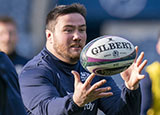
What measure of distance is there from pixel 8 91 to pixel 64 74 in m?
1.64

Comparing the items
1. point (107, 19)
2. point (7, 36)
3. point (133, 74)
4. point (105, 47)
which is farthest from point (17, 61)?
point (107, 19)

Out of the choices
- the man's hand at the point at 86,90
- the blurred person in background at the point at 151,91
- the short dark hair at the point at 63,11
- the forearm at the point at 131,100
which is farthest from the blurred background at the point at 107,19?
the man's hand at the point at 86,90

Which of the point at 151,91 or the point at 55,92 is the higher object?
the point at 55,92

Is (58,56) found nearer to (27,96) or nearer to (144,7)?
(27,96)

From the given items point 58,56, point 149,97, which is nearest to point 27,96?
point 58,56

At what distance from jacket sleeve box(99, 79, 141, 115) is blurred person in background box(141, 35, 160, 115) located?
154cm

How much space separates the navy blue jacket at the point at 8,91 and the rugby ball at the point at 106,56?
108 centimetres

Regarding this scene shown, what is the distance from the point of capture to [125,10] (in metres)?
13.1

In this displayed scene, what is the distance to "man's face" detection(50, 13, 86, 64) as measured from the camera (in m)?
4.85

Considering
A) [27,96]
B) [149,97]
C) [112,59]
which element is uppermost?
[112,59]

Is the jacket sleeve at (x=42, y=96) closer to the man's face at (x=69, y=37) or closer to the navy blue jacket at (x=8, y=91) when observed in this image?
the man's face at (x=69, y=37)

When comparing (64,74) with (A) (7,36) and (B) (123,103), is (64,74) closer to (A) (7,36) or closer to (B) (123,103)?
(B) (123,103)

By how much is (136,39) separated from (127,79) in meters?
8.72

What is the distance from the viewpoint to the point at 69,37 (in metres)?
4.85
